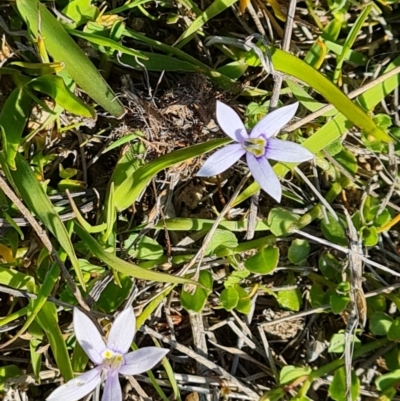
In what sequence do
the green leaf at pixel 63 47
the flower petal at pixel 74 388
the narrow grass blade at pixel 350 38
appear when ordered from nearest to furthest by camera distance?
1. the flower petal at pixel 74 388
2. the green leaf at pixel 63 47
3. the narrow grass blade at pixel 350 38

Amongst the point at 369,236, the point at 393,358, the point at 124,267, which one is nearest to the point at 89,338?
the point at 124,267

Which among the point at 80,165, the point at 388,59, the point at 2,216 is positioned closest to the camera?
the point at 2,216

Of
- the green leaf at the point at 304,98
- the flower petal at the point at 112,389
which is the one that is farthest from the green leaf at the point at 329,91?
the flower petal at the point at 112,389

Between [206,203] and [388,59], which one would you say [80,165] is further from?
[388,59]

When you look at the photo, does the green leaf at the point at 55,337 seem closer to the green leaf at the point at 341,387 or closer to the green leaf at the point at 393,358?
the green leaf at the point at 341,387

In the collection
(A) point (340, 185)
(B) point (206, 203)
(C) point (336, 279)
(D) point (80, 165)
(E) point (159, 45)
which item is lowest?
(C) point (336, 279)

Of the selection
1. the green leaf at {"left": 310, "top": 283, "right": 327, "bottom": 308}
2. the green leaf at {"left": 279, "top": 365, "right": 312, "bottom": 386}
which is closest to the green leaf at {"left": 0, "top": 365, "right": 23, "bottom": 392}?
the green leaf at {"left": 279, "top": 365, "right": 312, "bottom": 386}

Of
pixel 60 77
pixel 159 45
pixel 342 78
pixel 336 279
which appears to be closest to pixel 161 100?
pixel 159 45
